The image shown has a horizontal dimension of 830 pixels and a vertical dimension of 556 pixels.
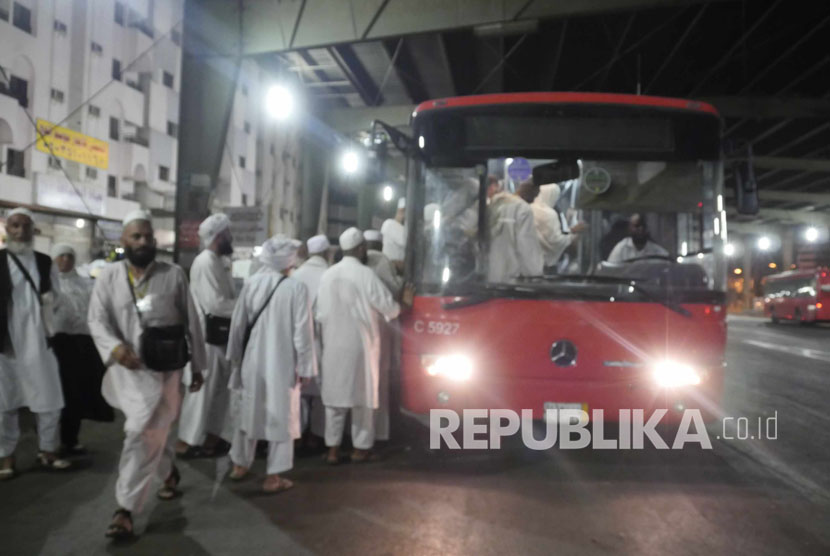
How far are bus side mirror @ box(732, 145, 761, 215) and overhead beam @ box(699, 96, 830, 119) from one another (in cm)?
1518

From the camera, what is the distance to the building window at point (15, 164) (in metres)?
16.8

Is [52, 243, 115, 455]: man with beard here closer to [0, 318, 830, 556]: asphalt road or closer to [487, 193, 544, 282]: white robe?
[0, 318, 830, 556]: asphalt road

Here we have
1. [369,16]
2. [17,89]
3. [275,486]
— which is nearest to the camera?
[275,486]

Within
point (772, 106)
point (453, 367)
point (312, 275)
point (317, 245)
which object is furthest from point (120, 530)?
point (772, 106)

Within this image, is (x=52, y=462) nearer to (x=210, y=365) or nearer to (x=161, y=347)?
(x=210, y=365)

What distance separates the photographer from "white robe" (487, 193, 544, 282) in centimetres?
575

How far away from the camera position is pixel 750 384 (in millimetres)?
10906

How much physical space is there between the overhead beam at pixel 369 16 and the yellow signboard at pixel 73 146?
5839 millimetres

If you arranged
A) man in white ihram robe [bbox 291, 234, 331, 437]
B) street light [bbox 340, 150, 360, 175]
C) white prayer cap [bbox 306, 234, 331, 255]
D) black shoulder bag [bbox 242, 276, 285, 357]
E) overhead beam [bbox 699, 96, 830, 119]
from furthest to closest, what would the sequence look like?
overhead beam [bbox 699, 96, 830, 119] < street light [bbox 340, 150, 360, 175] < white prayer cap [bbox 306, 234, 331, 255] < man in white ihram robe [bbox 291, 234, 331, 437] < black shoulder bag [bbox 242, 276, 285, 357]

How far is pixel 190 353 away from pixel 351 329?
1.62 meters

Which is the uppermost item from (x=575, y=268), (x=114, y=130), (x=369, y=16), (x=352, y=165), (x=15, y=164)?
(x=369, y=16)

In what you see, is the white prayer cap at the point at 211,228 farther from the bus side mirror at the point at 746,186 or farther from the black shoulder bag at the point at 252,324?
the bus side mirror at the point at 746,186

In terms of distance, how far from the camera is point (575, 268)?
595cm

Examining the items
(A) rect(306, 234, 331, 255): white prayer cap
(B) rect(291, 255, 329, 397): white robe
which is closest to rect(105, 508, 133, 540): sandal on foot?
(B) rect(291, 255, 329, 397): white robe
